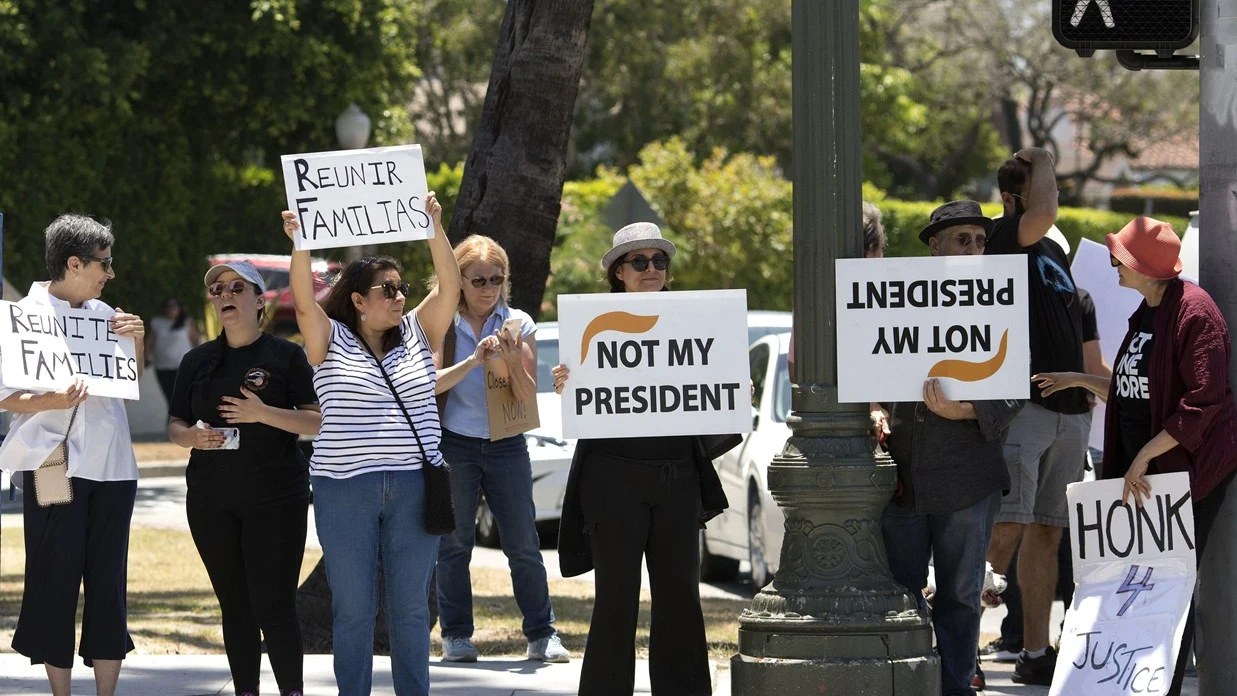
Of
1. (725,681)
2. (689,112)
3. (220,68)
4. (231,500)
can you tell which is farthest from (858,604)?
(689,112)

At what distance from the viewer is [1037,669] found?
778 cm

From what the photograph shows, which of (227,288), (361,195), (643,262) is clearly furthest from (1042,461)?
(227,288)

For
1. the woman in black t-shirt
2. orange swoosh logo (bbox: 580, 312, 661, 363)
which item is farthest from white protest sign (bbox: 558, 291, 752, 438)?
the woman in black t-shirt

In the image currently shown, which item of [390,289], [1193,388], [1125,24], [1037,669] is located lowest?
[1037,669]

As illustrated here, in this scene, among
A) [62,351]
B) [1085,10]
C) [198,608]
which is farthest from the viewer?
[198,608]

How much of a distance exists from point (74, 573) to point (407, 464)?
143 cm

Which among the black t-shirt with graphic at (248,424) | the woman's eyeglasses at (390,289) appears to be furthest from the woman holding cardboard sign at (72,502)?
the woman's eyeglasses at (390,289)

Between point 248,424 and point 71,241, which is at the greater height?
point 71,241

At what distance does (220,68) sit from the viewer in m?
23.6

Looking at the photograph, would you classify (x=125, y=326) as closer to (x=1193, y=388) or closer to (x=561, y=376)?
Result: (x=561, y=376)

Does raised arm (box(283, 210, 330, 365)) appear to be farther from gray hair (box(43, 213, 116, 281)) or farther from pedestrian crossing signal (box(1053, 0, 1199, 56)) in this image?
pedestrian crossing signal (box(1053, 0, 1199, 56))

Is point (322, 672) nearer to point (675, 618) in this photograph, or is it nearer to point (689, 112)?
point (675, 618)

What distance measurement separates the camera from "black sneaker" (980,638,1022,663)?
8523mm

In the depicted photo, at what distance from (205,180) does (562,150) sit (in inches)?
717
